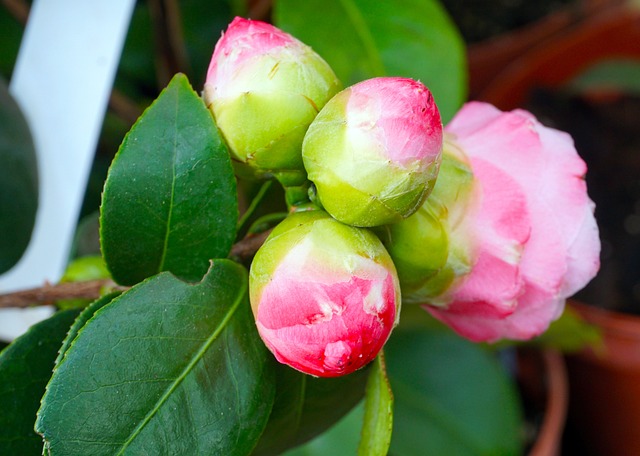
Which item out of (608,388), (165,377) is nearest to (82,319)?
(165,377)

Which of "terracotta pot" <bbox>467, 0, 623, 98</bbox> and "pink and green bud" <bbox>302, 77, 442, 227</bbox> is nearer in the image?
A: "pink and green bud" <bbox>302, 77, 442, 227</bbox>

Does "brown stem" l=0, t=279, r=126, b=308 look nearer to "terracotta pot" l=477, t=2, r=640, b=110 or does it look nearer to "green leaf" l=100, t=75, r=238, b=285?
"green leaf" l=100, t=75, r=238, b=285

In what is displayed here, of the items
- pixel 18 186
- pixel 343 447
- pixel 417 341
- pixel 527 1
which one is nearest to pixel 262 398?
pixel 18 186

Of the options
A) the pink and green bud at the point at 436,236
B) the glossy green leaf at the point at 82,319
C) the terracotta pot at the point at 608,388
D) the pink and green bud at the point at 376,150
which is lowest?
the terracotta pot at the point at 608,388

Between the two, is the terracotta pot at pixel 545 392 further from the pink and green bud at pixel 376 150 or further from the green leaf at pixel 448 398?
the pink and green bud at pixel 376 150

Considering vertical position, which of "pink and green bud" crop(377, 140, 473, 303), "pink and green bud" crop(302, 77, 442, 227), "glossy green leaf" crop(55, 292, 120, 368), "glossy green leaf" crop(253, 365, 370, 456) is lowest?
"glossy green leaf" crop(253, 365, 370, 456)

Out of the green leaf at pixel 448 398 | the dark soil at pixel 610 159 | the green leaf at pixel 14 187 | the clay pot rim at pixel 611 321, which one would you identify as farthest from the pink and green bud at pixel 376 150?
the dark soil at pixel 610 159

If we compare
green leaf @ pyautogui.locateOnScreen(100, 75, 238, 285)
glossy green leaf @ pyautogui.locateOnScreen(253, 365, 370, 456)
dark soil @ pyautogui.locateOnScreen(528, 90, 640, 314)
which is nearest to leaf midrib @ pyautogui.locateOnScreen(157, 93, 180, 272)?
green leaf @ pyautogui.locateOnScreen(100, 75, 238, 285)
